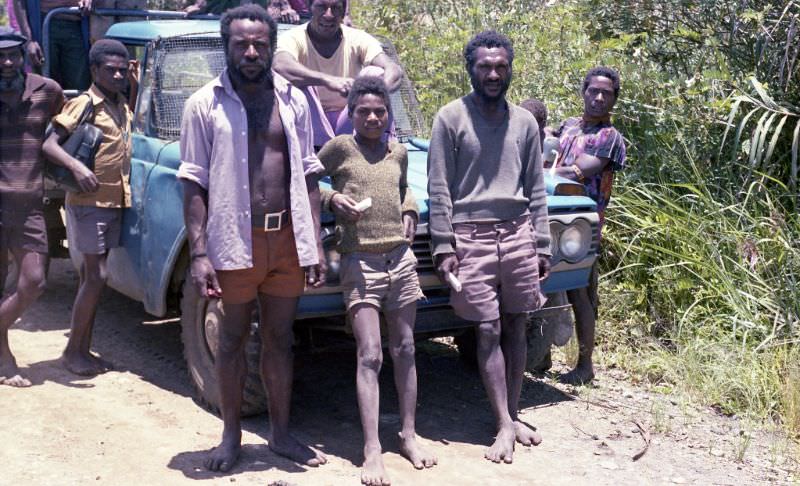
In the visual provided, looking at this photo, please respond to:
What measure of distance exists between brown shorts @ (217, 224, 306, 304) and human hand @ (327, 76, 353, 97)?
3.35 feet

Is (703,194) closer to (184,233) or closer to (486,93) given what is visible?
(486,93)

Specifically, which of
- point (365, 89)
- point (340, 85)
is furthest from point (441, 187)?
point (340, 85)

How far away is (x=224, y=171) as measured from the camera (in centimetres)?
422

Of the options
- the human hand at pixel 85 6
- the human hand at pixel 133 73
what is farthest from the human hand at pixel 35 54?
the human hand at pixel 133 73

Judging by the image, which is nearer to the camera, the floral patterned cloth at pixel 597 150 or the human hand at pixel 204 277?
the human hand at pixel 204 277

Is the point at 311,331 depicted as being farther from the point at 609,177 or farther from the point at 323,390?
the point at 609,177

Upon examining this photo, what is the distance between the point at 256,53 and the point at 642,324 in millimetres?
3464

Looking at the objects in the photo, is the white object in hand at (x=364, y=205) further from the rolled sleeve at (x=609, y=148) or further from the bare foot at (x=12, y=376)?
the bare foot at (x=12, y=376)

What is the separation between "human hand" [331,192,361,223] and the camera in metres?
4.61

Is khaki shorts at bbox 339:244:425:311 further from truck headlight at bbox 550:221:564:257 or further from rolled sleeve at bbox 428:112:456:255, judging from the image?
truck headlight at bbox 550:221:564:257

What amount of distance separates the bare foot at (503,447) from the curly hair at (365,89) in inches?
64.3

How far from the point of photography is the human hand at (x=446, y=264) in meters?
4.79

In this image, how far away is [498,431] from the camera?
4973 millimetres

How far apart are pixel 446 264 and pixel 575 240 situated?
34.2 inches
